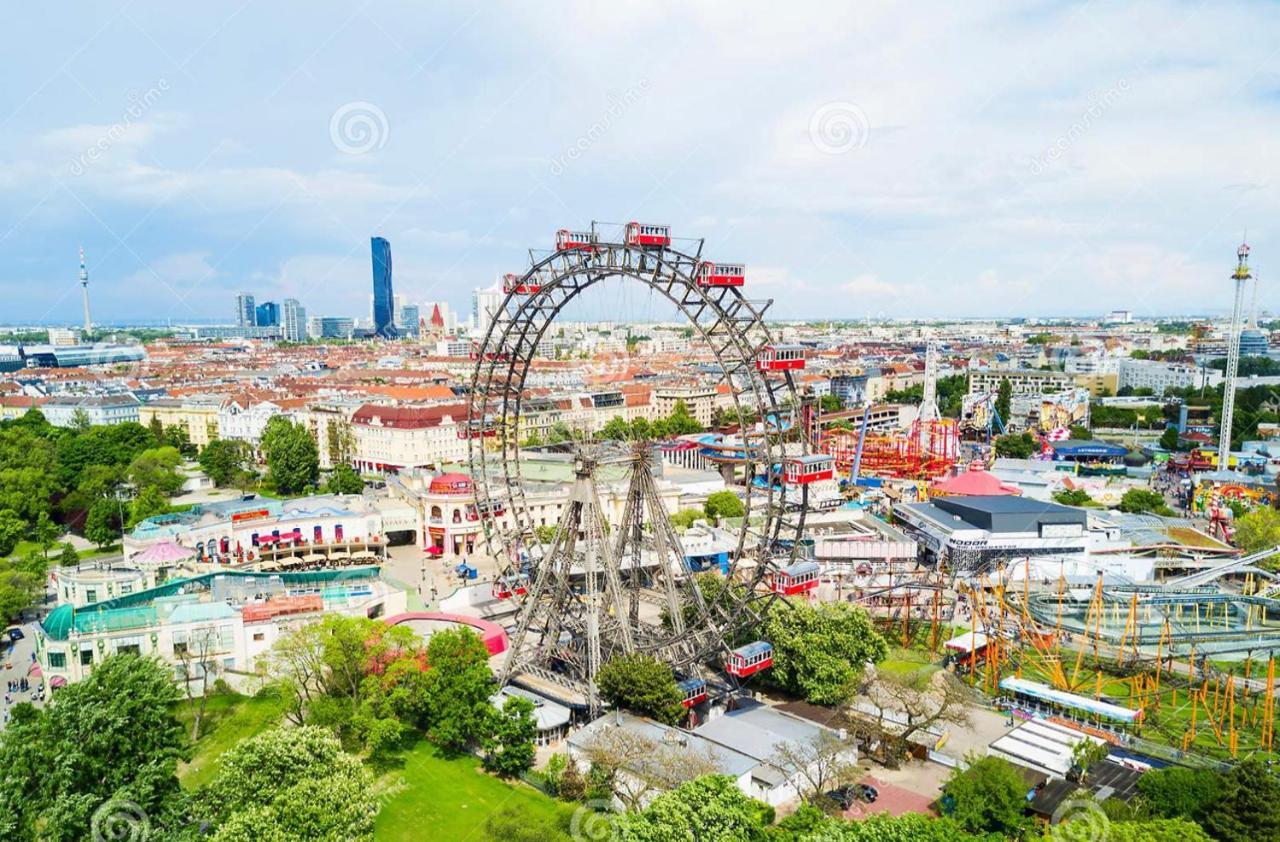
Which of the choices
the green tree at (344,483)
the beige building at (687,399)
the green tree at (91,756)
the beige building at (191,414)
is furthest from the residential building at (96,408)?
the green tree at (91,756)

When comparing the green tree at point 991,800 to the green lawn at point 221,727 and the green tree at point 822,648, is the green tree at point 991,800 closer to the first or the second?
the green tree at point 822,648

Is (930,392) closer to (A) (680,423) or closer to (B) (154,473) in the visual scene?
(A) (680,423)

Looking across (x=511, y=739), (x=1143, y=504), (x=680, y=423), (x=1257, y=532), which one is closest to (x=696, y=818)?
(x=511, y=739)

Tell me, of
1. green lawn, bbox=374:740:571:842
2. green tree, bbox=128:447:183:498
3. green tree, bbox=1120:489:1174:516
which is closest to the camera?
green lawn, bbox=374:740:571:842

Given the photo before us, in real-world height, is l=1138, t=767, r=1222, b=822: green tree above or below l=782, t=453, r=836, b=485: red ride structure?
below

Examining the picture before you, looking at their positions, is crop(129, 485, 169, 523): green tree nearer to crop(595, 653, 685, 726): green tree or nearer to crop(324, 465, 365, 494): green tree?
crop(324, 465, 365, 494): green tree

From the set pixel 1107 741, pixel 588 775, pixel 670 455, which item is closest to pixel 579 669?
pixel 588 775

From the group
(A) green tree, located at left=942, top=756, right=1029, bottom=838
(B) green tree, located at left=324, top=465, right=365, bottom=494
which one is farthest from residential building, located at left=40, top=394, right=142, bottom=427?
(A) green tree, located at left=942, top=756, right=1029, bottom=838
